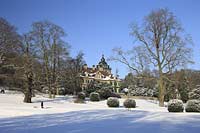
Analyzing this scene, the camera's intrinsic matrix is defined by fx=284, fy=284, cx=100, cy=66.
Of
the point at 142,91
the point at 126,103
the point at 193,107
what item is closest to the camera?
the point at 193,107

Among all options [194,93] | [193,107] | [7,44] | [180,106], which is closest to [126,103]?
[180,106]

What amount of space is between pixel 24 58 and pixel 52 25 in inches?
385

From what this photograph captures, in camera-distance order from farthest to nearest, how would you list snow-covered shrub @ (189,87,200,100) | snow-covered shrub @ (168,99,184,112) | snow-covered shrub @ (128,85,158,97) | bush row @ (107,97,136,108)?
snow-covered shrub @ (128,85,158,97), snow-covered shrub @ (189,87,200,100), bush row @ (107,97,136,108), snow-covered shrub @ (168,99,184,112)

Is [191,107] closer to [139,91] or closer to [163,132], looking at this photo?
[163,132]

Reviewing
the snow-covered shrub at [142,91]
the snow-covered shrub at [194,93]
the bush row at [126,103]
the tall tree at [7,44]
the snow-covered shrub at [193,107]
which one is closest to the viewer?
the snow-covered shrub at [193,107]

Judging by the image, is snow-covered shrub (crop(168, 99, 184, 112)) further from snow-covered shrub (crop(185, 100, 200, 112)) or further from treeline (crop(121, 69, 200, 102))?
treeline (crop(121, 69, 200, 102))

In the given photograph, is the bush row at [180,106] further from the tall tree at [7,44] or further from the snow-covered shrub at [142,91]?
the snow-covered shrub at [142,91]

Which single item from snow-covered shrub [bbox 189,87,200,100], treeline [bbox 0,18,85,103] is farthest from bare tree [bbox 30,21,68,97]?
snow-covered shrub [bbox 189,87,200,100]

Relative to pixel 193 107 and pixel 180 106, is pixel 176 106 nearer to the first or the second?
pixel 180 106

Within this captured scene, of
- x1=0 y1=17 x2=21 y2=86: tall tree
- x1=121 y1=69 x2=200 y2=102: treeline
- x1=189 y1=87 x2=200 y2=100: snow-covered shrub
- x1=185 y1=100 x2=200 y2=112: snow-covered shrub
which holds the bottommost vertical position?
x1=185 y1=100 x2=200 y2=112: snow-covered shrub

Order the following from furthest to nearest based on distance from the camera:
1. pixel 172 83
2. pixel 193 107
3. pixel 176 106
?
1. pixel 172 83
2. pixel 193 107
3. pixel 176 106

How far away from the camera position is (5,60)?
127 ft

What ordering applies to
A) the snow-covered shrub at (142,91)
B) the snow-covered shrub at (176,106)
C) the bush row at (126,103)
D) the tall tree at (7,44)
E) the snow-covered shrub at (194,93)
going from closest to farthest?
1. the snow-covered shrub at (176,106)
2. the bush row at (126,103)
3. the tall tree at (7,44)
4. the snow-covered shrub at (194,93)
5. the snow-covered shrub at (142,91)

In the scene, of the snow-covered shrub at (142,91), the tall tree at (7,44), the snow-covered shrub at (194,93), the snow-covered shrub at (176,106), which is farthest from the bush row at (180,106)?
the snow-covered shrub at (142,91)
